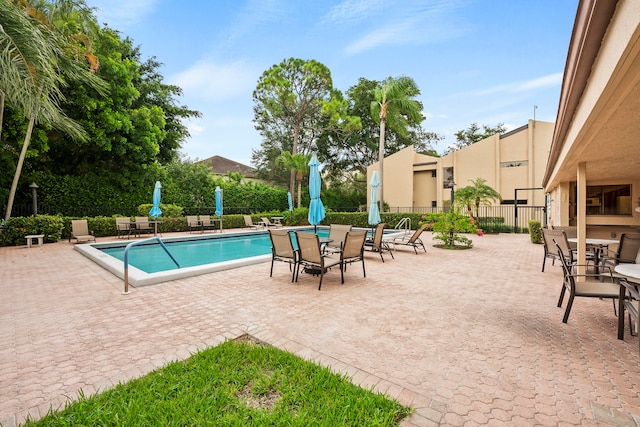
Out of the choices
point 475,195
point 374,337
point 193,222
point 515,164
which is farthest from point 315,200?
point 515,164

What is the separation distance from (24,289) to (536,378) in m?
7.59

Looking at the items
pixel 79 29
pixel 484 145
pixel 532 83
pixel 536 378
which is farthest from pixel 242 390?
pixel 484 145

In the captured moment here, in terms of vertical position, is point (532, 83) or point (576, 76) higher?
point (532, 83)

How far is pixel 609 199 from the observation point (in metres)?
9.65

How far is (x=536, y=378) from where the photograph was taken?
2.44 m

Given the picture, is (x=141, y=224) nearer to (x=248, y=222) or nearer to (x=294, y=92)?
(x=248, y=222)

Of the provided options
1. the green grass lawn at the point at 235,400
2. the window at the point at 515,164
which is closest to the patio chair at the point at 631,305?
the green grass lawn at the point at 235,400

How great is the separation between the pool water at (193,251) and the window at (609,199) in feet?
37.0

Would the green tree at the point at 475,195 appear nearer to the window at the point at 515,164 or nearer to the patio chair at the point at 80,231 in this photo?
the window at the point at 515,164

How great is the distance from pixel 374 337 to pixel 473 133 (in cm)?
3527

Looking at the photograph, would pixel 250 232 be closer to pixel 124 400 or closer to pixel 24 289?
pixel 24 289

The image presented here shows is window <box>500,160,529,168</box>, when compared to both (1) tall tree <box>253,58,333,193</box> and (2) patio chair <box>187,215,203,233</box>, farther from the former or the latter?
(2) patio chair <box>187,215,203,233</box>

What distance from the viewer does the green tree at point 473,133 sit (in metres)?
31.6

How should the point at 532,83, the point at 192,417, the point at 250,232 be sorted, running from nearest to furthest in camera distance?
the point at 192,417 → the point at 532,83 → the point at 250,232
